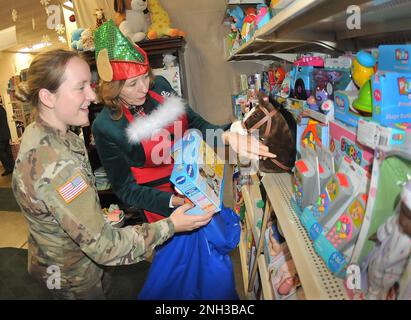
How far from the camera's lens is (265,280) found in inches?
57.1

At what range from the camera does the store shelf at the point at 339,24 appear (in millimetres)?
869

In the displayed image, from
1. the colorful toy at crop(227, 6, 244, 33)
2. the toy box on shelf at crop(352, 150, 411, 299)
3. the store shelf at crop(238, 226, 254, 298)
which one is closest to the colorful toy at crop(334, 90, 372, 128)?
the toy box on shelf at crop(352, 150, 411, 299)

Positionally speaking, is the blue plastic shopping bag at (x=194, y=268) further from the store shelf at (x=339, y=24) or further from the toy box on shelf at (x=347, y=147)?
the store shelf at (x=339, y=24)

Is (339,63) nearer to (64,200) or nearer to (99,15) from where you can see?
(64,200)

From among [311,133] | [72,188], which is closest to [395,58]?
[311,133]

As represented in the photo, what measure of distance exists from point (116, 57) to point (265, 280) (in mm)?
1311

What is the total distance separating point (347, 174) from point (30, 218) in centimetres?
113

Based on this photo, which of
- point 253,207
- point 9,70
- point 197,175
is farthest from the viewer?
point 9,70

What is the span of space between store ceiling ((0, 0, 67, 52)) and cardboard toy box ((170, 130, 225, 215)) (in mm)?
3770

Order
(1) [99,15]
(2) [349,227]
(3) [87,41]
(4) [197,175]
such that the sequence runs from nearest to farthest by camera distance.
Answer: (2) [349,227], (4) [197,175], (3) [87,41], (1) [99,15]

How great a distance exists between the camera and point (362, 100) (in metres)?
0.87

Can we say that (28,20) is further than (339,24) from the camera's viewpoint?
Yes

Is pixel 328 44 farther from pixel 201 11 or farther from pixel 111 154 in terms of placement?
pixel 201 11
